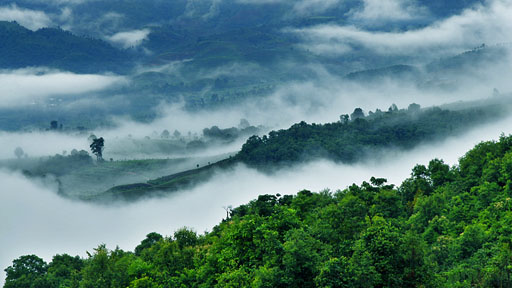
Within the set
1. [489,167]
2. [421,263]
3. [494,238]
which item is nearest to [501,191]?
[489,167]

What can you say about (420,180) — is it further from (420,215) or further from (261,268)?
(261,268)

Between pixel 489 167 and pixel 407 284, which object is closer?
pixel 407 284

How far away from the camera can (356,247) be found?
61531 mm

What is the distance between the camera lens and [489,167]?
359 feet

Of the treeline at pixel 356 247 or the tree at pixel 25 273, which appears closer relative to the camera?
the treeline at pixel 356 247

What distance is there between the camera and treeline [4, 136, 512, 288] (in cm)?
5891

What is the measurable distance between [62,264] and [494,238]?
89194 mm

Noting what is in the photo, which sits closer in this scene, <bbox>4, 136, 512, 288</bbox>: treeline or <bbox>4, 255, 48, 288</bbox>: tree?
<bbox>4, 136, 512, 288</bbox>: treeline

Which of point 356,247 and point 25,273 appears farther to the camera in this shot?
point 25,273

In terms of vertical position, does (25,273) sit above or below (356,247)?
above

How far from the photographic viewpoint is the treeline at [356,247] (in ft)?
193

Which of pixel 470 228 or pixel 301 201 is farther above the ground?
pixel 301 201

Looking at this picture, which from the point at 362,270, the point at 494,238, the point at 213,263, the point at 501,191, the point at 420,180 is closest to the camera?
the point at 362,270

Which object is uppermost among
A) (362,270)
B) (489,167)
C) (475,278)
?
(489,167)
